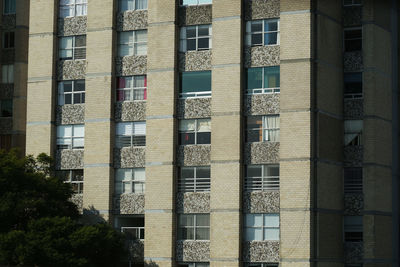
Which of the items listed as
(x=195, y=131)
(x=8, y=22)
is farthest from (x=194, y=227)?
(x=8, y=22)

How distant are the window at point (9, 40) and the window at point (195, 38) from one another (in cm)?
1265

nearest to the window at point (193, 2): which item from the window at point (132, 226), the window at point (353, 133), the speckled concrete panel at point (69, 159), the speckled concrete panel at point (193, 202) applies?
the speckled concrete panel at point (69, 159)

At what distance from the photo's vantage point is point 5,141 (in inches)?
2354

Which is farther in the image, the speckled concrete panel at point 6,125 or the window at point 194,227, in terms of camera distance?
the speckled concrete panel at point 6,125

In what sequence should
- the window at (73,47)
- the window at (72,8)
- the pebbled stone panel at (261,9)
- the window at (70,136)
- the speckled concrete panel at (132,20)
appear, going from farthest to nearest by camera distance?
the window at (72,8)
the window at (73,47)
the window at (70,136)
the speckled concrete panel at (132,20)
the pebbled stone panel at (261,9)

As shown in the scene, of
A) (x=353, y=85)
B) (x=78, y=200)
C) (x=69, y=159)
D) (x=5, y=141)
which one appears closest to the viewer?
(x=353, y=85)

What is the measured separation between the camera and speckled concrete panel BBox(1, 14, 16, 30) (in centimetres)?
6094

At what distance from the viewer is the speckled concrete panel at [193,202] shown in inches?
2064

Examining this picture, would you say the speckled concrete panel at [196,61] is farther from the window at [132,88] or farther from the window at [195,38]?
the window at [132,88]

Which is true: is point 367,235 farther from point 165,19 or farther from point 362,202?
point 165,19

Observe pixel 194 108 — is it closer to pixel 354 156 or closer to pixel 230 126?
pixel 230 126

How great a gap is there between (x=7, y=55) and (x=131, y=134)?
37.7ft

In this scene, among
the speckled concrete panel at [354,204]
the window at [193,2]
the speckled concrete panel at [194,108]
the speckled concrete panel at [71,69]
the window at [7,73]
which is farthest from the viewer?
the window at [7,73]

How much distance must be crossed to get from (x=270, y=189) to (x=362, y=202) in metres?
5.38
